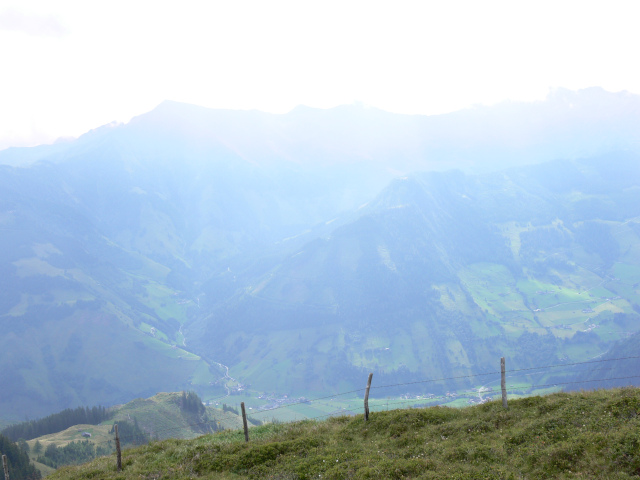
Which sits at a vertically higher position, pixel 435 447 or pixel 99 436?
pixel 435 447

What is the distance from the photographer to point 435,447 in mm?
23078

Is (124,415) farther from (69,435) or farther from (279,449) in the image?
(279,449)

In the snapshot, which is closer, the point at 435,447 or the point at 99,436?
the point at 435,447

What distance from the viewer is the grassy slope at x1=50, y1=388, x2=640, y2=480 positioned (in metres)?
18.9

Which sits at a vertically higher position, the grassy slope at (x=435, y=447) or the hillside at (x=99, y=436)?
the grassy slope at (x=435, y=447)

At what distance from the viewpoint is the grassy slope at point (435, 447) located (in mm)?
18938

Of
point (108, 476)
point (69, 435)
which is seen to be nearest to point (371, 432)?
point (108, 476)

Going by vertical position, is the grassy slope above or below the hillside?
above

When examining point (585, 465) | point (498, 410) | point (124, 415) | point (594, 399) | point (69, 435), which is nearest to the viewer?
point (585, 465)

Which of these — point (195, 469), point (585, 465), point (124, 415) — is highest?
point (585, 465)

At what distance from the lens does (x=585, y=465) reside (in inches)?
706

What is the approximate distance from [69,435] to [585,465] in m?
195

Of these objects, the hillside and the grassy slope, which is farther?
the hillside

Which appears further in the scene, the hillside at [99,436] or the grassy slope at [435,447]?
the hillside at [99,436]
